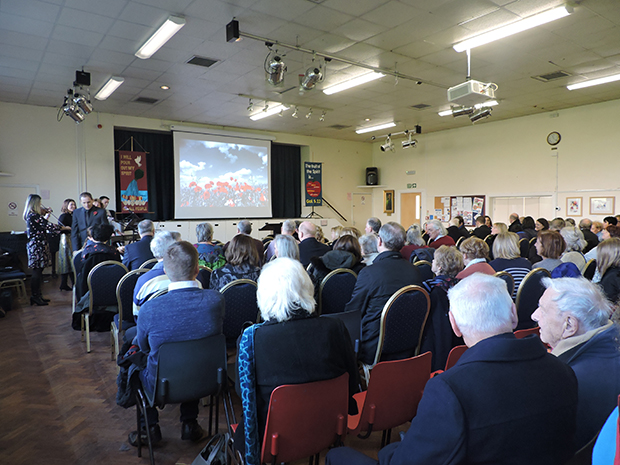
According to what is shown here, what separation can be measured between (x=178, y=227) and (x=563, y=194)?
9881 millimetres

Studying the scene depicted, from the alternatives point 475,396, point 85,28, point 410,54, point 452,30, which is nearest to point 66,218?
point 85,28

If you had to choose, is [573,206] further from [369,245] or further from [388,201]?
[369,245]

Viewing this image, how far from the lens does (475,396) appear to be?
1.03 m

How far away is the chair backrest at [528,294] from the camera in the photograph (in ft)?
10.1

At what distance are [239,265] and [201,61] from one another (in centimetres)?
459

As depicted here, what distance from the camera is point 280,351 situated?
1.58 meters

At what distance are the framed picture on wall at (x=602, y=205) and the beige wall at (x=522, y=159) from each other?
0.10m

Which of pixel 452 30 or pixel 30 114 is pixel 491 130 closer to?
pixel 452 30

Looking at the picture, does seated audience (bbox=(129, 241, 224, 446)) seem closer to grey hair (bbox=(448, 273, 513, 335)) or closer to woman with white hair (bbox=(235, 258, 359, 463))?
woman with white hair (bbox=(235, 258, 359, 463))

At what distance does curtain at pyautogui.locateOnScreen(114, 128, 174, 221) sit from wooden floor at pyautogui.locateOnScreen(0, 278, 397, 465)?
659 centimetres

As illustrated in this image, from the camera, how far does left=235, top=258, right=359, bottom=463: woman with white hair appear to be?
1.58m

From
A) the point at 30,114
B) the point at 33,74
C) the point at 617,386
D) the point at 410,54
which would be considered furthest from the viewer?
the point at 30,114

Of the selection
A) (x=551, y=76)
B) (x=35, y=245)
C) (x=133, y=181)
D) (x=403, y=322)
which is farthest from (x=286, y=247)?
(x=133, y=181)

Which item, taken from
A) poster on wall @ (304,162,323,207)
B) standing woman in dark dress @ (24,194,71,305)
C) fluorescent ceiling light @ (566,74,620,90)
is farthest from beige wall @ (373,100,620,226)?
standing woman in dark dress @ (24,194,71,305)
